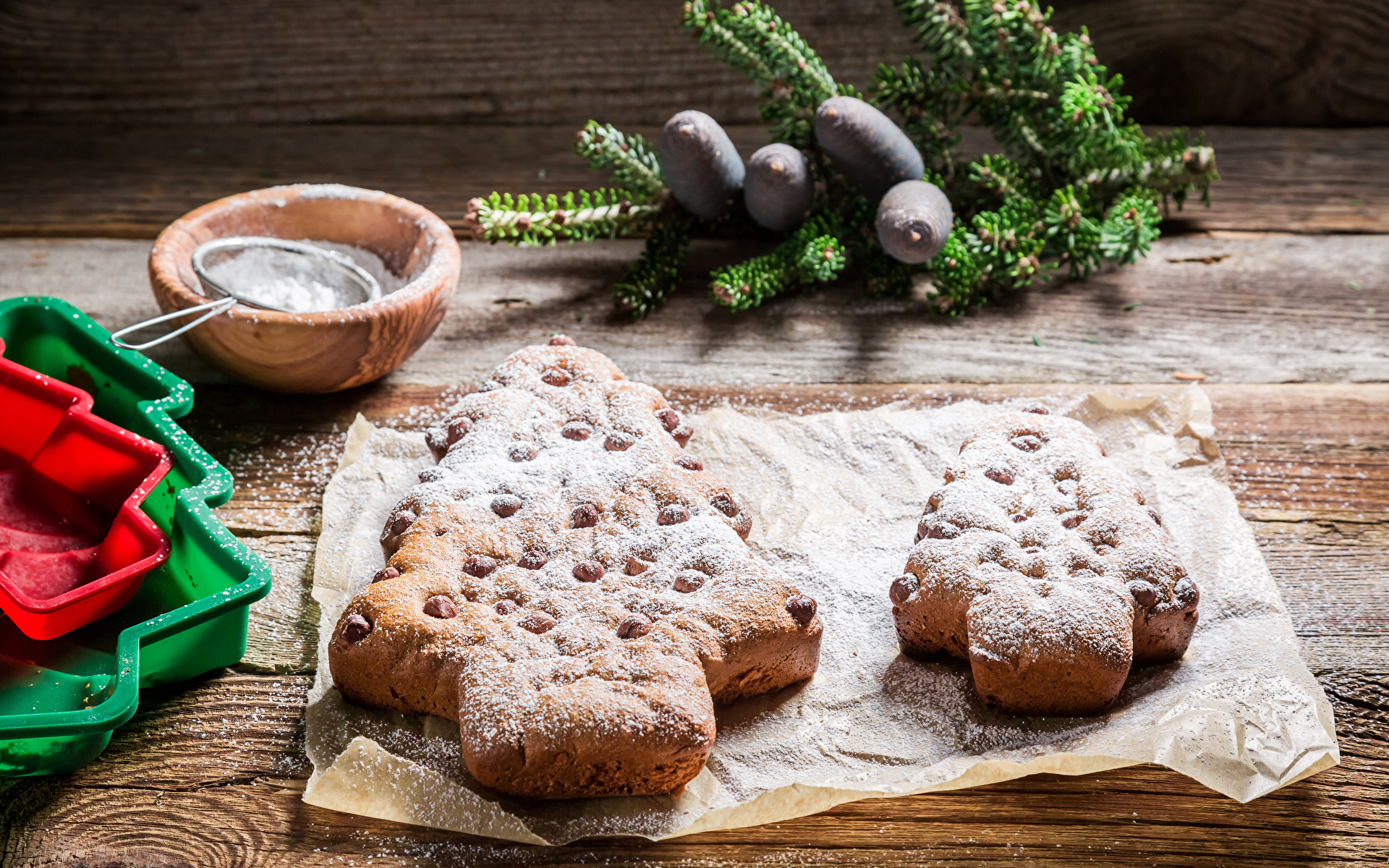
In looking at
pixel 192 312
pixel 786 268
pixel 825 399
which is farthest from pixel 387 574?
pixel 786 268

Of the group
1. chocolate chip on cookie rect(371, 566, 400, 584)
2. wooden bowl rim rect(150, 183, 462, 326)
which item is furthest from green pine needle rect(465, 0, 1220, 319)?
chocolate chip on cookie rect(371, 566, 400, 584)

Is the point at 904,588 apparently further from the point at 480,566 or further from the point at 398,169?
the point at 398,169

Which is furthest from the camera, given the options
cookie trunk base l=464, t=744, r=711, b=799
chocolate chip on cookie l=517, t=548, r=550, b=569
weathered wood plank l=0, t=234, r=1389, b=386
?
weathered wood plank l=0, t=234, r=1389, b=386

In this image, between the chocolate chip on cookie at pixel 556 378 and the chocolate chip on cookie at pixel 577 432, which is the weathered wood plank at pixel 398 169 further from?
the chocolate chip on cookie at pixel 577 432

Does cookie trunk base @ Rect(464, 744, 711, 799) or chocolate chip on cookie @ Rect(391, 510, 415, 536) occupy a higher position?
chocolate chip on cookie @ Rect(391, 510, 415, 536)

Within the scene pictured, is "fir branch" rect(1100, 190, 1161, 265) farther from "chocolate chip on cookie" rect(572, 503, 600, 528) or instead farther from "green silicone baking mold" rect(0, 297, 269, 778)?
"green silicone baking mold" rect(0, 297, 269, 778)
